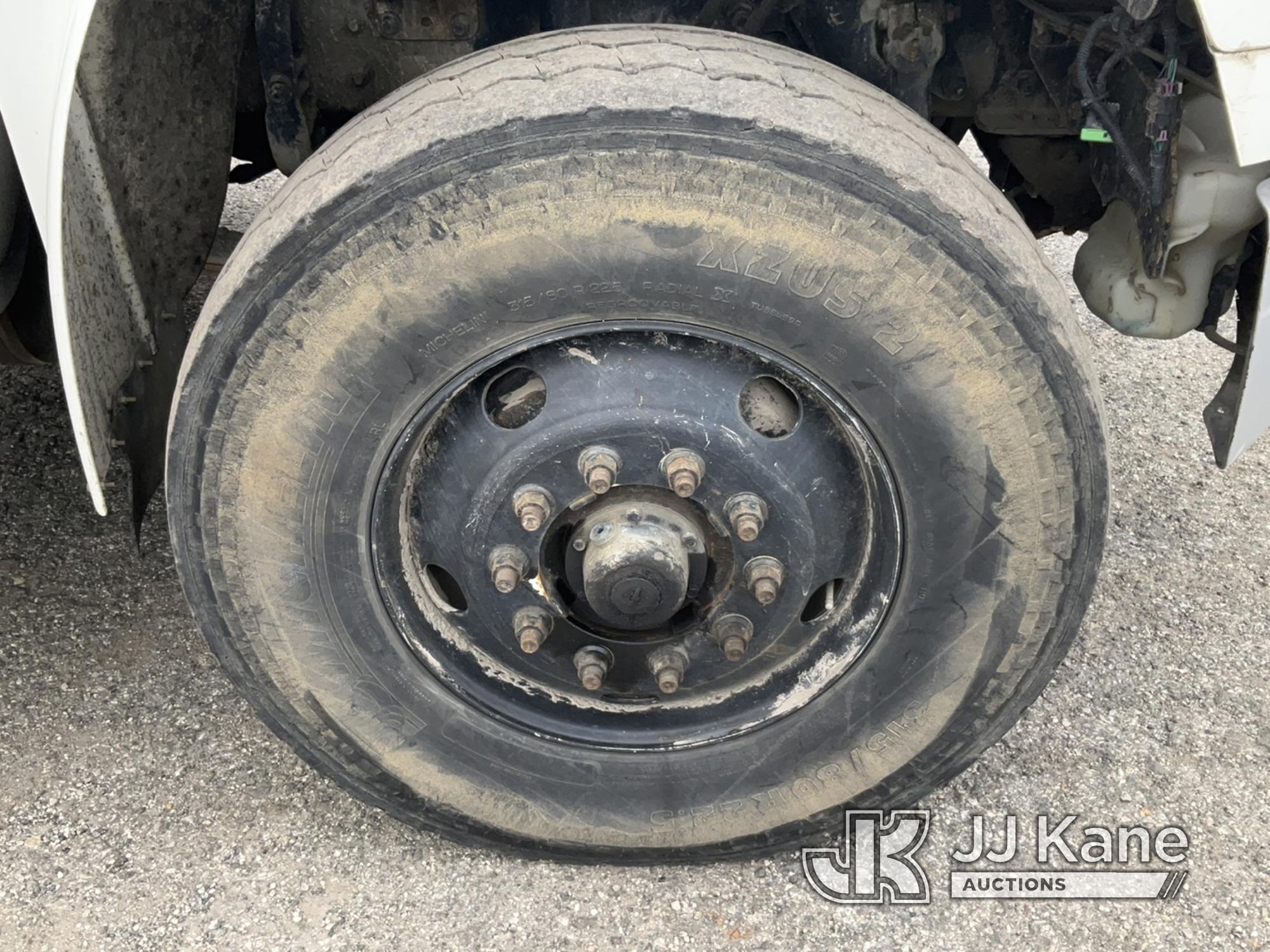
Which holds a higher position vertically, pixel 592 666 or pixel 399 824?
pixel 592 666

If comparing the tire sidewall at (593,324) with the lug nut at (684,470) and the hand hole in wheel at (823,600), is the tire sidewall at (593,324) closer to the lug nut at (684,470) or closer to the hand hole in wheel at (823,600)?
the hand hole in wheel at (823,600)

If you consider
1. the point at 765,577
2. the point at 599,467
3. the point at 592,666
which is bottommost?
the point at 592,666

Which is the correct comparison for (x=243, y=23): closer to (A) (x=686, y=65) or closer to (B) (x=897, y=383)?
(A) (x=686, y=65)

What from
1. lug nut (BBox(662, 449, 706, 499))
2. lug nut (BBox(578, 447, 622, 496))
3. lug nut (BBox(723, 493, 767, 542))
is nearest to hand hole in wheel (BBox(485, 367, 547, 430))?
lug nut (BBox(578, 447, 622, 496))

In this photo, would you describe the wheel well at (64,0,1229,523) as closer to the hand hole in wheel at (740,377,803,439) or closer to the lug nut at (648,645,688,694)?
the hand hole in wheel at (740,377,803,439)

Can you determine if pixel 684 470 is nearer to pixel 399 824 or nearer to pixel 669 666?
pixel 669 666

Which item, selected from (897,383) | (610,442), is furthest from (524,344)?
(897,383)

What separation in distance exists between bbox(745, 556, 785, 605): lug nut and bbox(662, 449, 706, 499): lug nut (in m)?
0.17

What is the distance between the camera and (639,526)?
159 cm

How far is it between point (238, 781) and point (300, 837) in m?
0.20

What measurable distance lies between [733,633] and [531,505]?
387 mm

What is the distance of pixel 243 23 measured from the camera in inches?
79.1

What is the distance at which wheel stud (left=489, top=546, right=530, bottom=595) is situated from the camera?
1612mm

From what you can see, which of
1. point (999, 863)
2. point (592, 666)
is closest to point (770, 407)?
point (592, 666)
